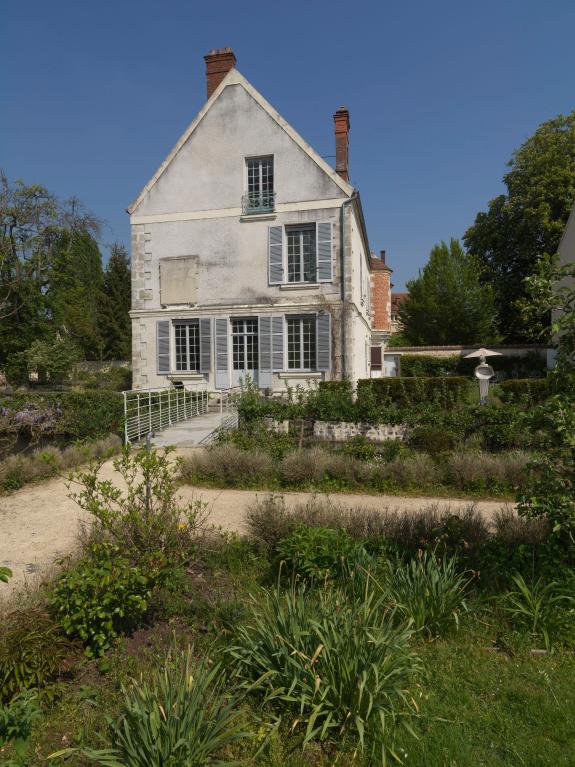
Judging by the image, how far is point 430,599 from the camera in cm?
364

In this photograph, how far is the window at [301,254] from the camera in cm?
1609

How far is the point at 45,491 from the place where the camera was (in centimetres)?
849

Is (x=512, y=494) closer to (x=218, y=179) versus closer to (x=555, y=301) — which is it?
(x=555, y=301)

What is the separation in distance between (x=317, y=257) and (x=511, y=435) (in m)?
8.55

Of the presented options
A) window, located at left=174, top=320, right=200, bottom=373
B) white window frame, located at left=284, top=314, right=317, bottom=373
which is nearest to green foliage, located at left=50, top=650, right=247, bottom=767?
white window frame, located at left=284, top=314, right=317, bottom=373

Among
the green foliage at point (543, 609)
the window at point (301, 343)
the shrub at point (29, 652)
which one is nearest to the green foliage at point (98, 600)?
the shrub at point (29, 652)

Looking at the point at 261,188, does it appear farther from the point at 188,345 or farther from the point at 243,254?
the point at 188,345

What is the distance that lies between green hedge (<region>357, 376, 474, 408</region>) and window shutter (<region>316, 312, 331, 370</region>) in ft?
9.58

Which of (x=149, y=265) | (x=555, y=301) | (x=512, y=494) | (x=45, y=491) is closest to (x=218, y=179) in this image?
(x=149, y=265)

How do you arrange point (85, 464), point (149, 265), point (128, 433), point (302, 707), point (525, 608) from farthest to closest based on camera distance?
point (149, 265) < point (128, 433) < point (85, 464) < point (525, 608) < point (302, 707)

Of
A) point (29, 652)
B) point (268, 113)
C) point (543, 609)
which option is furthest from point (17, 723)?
point (268, 113)

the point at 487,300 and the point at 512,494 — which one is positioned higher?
the point at 487,300

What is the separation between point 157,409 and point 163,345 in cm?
392

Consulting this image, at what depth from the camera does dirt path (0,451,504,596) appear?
18.2 feet
